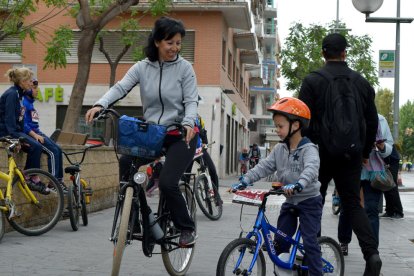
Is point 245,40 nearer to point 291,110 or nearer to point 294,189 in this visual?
point 291,110

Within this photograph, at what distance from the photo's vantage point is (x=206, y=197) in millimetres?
10461

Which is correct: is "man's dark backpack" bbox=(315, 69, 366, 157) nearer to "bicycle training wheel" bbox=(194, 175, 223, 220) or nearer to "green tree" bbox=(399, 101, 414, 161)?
"bicycle training wheel" bbox=(194, 175, 223, 220)

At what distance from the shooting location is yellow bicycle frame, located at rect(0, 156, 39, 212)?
7.51 m

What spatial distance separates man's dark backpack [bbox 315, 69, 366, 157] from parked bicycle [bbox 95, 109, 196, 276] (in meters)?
1.39

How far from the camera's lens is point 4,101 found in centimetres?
831

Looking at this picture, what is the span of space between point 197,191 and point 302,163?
5413 mm

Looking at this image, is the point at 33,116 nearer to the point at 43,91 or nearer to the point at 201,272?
the point at 201,272

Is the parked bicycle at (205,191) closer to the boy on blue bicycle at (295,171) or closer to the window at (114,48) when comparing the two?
the boy on blue bicycle at (295,171)

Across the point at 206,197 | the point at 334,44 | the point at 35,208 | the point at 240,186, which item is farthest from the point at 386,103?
the point at 240,186

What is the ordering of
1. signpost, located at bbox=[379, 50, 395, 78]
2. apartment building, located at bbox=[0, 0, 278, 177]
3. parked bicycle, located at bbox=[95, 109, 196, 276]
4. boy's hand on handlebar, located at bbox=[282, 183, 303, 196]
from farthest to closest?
apartment building, located at bbox=[0, 0, 278, 177] < signpost, located at bbox=[379, 50, 395, 78] < parked bicycle, located at bbox=[95, 109, 196, 276] < boy's hand on handlebar, located at bbox=[282, 183, 303, 196]

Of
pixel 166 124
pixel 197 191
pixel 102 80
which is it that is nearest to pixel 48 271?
pixel 166 124

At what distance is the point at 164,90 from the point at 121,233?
1.17 meters

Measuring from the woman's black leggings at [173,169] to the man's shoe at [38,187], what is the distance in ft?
10.9

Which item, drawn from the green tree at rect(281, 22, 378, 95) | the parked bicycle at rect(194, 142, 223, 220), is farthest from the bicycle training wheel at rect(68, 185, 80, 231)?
the green tree at rect(281, 22, 378, 95)
